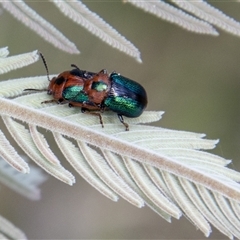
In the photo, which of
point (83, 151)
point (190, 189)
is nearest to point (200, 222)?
point (190, 189)

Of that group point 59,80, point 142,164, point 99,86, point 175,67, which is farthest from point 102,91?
point 175,67

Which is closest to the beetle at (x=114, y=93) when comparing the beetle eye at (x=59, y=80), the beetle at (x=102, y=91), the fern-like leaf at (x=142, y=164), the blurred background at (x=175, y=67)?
the beetle at (x=102, y=91)

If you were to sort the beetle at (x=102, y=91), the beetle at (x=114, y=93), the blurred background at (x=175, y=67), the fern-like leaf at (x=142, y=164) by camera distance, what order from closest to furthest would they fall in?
the fern-like leaf at (x=142, y=164)
the beetle at (x=102, y=91)
the beetle at (x=114, y=93)
the blurred background at (x=175, y=67)

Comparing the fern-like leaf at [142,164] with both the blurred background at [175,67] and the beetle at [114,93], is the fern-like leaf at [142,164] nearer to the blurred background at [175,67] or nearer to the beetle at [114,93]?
the beetle at [114,93]

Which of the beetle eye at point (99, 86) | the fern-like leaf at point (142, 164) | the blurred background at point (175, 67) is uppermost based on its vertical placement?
the blurred background at point (175, 67)

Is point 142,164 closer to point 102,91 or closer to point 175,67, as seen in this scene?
point 102,91

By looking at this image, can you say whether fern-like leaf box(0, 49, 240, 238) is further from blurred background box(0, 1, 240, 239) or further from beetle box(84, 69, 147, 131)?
blurred background box(0, 1, 240, 239)

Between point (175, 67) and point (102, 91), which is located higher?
point (175, 67)
